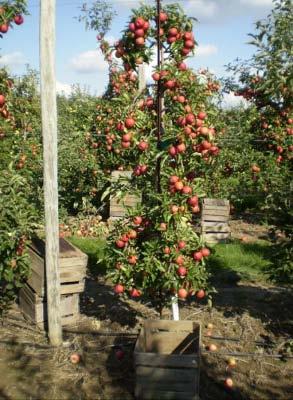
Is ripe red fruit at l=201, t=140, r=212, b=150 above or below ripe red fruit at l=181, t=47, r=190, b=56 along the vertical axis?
below

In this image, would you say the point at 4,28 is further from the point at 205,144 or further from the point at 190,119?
the point at 205,144

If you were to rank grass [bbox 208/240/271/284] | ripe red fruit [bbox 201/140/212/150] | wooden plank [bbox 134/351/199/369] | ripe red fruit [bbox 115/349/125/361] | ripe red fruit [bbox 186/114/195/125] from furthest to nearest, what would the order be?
grass [bbox 208/240/271/284]
ripe red fruit [bbox 115/349/125/361]
ripe red fruit [bbox 201/140/212/150]
ripe red fruit [bbox 186/114/195/125]
wooden plank [bbox 134/351/199/369]

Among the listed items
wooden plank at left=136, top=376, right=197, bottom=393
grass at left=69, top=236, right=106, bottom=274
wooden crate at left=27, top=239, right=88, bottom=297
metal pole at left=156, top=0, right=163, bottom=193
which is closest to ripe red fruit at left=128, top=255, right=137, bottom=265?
metal pole at left=156, top=0, right=163, bottom=193

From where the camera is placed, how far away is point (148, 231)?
14.2ft

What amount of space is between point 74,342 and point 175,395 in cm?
140

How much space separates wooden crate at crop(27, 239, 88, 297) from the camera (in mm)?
4801

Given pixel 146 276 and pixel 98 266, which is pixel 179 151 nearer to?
pixel 146 276

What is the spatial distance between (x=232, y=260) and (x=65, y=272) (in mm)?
3282

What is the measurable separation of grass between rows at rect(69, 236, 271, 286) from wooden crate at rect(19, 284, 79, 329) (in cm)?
115

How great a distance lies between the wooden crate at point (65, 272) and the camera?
15.8ft

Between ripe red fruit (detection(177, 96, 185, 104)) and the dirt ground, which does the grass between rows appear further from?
ripe red fruit (detection(177, 96, 185, 104))

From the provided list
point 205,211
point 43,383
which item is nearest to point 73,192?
point 205,211

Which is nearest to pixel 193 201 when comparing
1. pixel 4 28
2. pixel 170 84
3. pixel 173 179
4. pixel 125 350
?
pixel 173 179

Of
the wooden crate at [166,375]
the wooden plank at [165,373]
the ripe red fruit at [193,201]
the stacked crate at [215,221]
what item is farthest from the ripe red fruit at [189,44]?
the stacked crate at [215,221]
